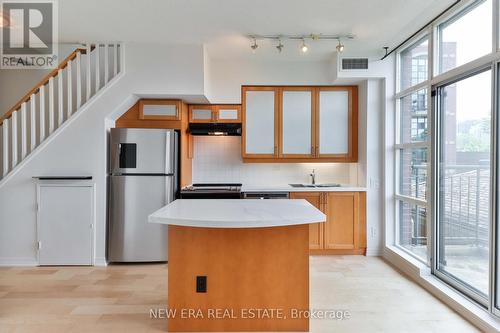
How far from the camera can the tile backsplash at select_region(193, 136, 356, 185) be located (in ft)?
16.1

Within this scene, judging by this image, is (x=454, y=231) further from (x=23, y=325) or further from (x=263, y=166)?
(x=23, y=325)

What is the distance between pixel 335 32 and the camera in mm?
3627

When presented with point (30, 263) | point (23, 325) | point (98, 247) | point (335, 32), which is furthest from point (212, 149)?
Result: point (23, 325)

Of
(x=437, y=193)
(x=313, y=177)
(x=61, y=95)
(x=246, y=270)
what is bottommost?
(x=246, y=270)

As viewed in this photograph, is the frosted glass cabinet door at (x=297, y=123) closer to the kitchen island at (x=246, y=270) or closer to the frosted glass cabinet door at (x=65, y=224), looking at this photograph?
the kitchen island at (x=246, y=270)

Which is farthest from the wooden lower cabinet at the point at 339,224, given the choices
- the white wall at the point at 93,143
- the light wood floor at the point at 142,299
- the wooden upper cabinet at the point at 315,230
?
the white wall at the point at 93,143

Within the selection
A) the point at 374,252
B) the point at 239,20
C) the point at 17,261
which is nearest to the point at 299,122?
the point at 239,20

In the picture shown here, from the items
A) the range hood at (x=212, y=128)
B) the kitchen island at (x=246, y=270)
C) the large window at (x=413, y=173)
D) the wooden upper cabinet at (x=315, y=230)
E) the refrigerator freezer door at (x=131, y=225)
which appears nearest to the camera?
the kitchen island at (x=246, y=270)

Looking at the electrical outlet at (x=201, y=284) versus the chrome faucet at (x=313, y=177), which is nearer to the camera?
the electrical outlet at (x=201, y=284)

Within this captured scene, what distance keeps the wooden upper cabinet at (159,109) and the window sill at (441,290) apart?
3.21 metres

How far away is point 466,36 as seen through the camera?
9.29 ft

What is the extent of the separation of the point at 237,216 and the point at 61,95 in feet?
9.85

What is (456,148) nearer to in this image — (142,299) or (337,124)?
(337,124)

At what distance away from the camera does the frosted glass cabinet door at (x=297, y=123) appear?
4.61m
